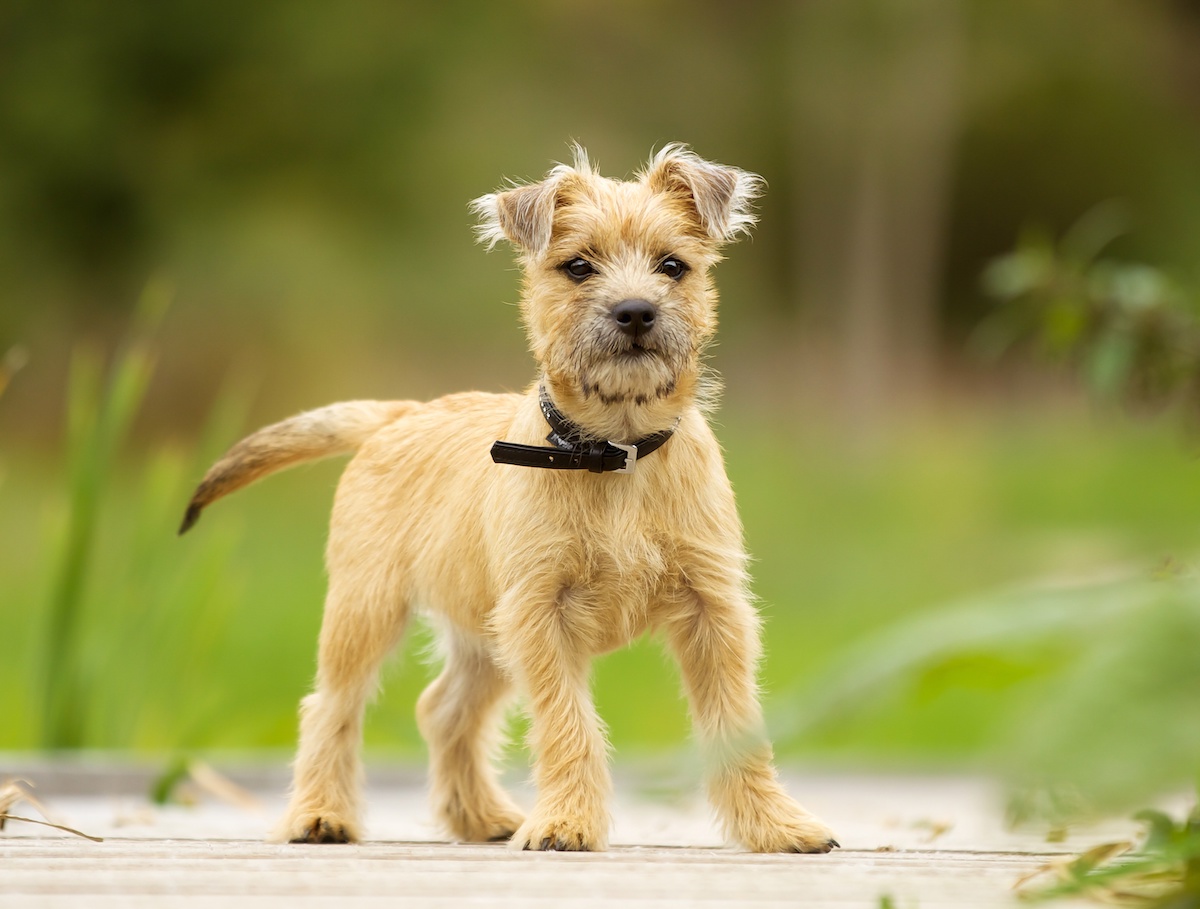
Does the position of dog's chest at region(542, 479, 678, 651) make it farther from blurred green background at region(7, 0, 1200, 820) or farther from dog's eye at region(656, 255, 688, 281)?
blurred green background at region(7, 0, 1200, 820)

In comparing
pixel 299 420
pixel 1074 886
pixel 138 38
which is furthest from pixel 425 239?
pixel 1074 886

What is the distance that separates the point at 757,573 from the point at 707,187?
9.71 m

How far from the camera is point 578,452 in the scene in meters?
3.19

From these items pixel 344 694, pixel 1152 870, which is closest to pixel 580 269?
pixel 344 694

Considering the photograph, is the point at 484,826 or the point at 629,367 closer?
the point at 629,367

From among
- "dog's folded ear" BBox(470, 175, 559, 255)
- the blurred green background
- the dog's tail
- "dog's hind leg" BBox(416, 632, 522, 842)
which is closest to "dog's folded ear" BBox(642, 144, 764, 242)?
"dog's folded ear" BBox(470, 175, 559, 255)

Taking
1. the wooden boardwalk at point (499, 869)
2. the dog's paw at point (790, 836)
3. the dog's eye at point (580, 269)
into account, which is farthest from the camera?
the dog's eye at point (580, 269)

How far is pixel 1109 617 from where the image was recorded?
892mm

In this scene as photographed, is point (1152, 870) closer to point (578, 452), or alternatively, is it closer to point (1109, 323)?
point (578, 452)

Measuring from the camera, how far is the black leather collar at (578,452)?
10.4 feet

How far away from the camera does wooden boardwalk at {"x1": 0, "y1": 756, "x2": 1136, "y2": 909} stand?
210 centimetres

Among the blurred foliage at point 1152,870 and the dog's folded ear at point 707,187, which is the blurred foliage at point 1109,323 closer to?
the dog's folded ear at point 707,187

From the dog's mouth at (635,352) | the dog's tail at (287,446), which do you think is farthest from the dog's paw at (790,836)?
the dog's tail at (287,446)

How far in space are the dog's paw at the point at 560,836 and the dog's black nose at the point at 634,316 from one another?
3.44ft
